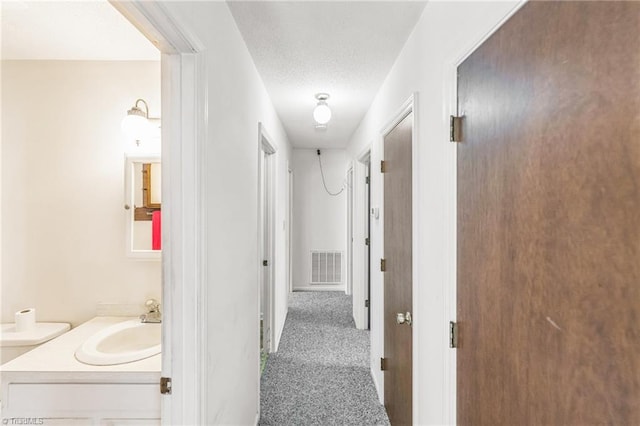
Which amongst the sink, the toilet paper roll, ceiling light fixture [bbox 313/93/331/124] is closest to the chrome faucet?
the sink

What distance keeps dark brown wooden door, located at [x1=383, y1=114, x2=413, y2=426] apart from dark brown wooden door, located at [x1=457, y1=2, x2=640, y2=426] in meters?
0.71

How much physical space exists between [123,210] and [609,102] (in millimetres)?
2207

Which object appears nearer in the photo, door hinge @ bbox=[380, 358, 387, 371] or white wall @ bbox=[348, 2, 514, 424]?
white wall @ bbox=[348, 2, 514, 424]

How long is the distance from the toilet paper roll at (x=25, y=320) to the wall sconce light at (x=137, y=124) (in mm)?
1128

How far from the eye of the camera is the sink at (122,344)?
1.36 meters

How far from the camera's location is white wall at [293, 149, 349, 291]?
5.30 m

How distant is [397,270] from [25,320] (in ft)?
7.08

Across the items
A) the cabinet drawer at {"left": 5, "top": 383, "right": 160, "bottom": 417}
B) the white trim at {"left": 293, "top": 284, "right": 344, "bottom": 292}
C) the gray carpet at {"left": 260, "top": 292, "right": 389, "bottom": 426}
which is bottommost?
the gray carpet at {"left": 260, "top": 292, "right": 389, "bottom": 426}

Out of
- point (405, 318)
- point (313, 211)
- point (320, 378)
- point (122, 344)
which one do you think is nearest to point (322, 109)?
point (405, 318)

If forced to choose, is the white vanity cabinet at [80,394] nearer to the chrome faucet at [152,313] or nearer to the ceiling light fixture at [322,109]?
the chrome faucet at [152,313]

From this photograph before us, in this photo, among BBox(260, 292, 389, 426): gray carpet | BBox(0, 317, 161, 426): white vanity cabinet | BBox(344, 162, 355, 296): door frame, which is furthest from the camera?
BBox(344, 162, 355, 296): door frame

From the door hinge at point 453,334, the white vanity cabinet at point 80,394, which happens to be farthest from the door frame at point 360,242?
the white vanity cabinet at point 80,394

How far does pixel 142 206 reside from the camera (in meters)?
1.95

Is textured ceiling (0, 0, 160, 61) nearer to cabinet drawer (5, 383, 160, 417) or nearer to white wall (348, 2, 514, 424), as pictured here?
white wall (348, 2, 514, 424)
